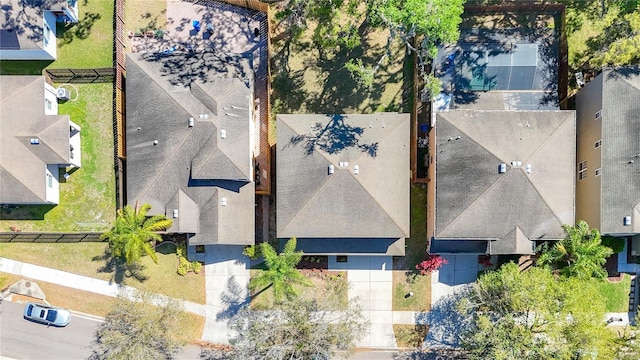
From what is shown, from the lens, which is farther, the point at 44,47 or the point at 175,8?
the point at 175,8

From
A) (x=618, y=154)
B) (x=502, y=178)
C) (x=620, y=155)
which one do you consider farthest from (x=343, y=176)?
(x=620, y=155)

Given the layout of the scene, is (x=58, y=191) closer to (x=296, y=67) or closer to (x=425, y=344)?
(x=296, y=67)

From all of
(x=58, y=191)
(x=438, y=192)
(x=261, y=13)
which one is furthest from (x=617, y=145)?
(x=58, y=191)

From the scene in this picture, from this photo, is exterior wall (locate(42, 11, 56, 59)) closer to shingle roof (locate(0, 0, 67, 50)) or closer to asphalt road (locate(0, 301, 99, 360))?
shingle roof (locate(0, 0, 67, 50))

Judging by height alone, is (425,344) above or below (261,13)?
below

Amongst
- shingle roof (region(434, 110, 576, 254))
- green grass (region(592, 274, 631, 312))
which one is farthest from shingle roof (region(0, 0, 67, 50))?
green grass (region(592, 274, 631, 312))
